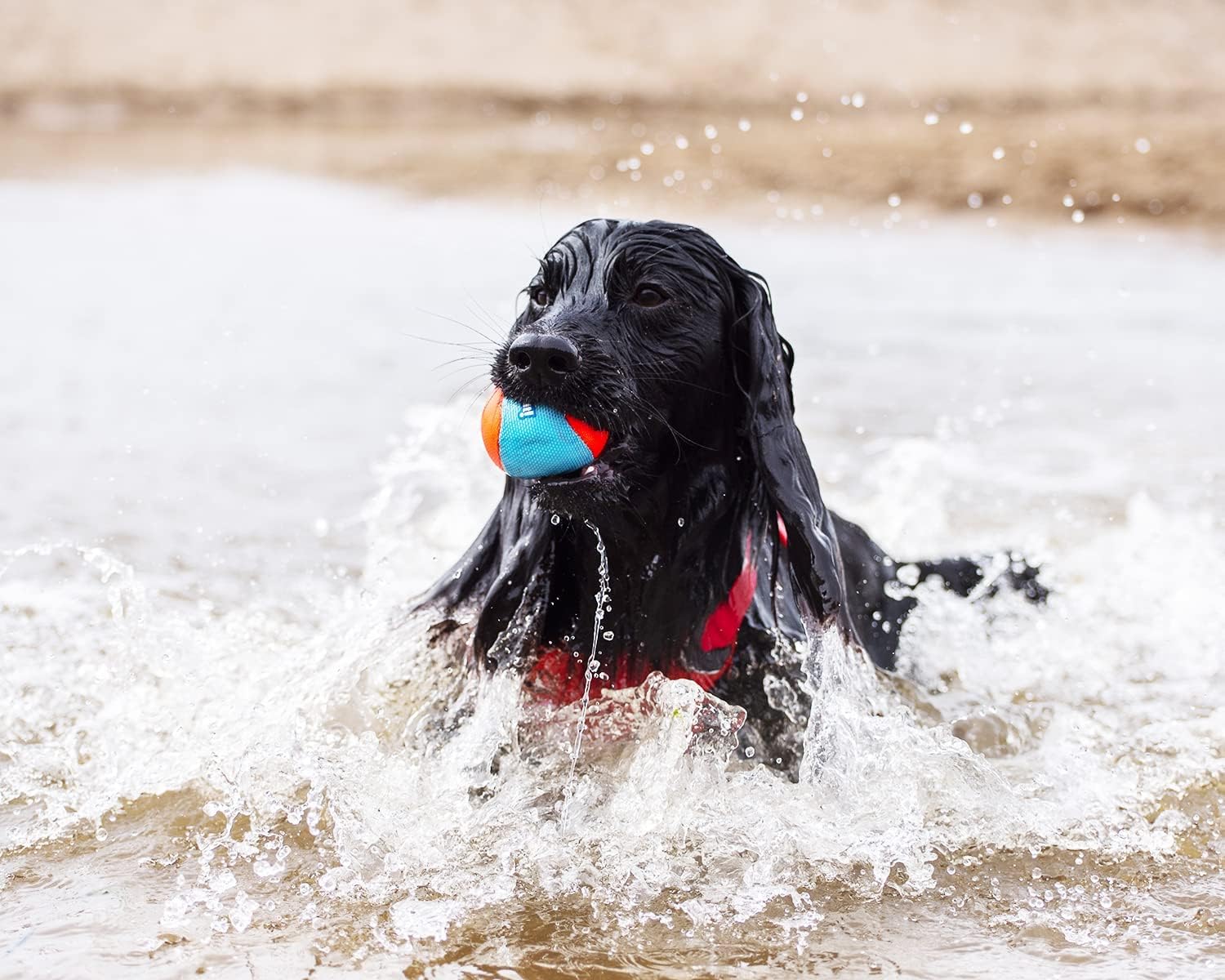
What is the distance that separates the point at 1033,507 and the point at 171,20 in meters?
26.9

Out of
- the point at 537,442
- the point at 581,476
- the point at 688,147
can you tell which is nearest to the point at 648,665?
the point at 581,476

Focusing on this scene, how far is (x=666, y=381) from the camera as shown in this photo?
9.93ft

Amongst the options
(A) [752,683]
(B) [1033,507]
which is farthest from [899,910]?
(B) [1033,507]

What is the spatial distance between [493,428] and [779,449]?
663 mm

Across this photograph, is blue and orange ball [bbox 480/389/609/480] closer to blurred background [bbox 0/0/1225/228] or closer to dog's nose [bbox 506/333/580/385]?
dog's nose [bbox 506/333/580/385]

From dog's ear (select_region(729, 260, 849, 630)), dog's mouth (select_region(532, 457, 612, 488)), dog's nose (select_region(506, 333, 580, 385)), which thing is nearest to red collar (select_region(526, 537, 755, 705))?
dog's ear (select_region(729, 260, 849, 630))

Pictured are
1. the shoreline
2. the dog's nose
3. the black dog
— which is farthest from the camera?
the shoreline

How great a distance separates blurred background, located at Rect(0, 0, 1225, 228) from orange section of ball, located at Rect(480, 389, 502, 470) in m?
11.8

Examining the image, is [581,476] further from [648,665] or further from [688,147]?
[688,147]

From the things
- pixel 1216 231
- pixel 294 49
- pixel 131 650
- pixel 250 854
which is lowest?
pixel 250 854

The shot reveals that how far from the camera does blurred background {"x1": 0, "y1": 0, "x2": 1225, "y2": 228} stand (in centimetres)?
1639

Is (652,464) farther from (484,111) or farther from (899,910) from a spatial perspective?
(484,111)

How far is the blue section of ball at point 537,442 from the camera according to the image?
110 inches

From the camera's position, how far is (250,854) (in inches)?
123
